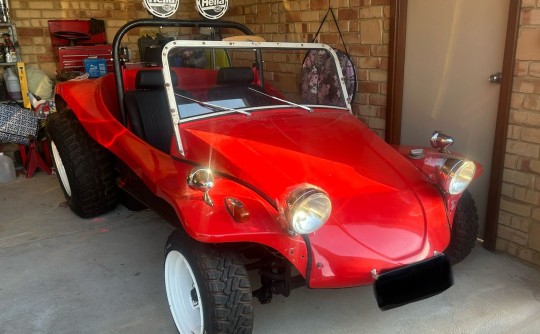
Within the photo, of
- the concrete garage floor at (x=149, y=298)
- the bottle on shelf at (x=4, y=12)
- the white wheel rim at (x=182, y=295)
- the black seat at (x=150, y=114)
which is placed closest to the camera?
the white wheel rim at (x=182, y=295)

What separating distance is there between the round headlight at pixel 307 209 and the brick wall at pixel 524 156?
1.60 meters

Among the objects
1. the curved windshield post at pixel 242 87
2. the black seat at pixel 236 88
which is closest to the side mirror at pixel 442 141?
the curved windshield post at pixel 242 87

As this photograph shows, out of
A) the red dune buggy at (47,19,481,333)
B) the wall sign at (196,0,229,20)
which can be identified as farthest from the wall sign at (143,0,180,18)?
the wall sign at (196,0,229,20)

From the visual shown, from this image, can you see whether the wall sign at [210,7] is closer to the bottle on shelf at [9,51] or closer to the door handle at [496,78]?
the door handle at [496,78]

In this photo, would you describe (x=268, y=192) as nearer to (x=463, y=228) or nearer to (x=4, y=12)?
(x=463, y=228)

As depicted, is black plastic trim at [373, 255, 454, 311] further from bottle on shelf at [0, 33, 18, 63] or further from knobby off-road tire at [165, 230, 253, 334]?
bottle on shelf at [0, 33, 18, 63]

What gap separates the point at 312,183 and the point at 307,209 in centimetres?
36

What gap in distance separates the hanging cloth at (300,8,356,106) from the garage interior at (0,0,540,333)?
0.29 ft

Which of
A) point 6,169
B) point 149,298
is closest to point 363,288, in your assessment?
point 149,298

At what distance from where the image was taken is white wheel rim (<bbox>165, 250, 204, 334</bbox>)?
219 cm

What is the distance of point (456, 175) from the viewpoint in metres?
2.19

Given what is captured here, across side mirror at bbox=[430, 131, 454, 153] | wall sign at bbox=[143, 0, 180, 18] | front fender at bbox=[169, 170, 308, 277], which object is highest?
wall sign at bbox=[143, 0, 180, 18]

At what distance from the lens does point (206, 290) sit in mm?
1880

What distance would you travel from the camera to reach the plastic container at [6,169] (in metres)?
4.77
